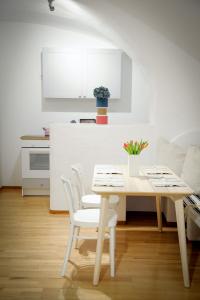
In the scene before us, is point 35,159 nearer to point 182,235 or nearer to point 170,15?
point 170,15

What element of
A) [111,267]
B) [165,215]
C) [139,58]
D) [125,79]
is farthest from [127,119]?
[111,267]

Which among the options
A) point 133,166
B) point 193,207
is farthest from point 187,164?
point 133,166

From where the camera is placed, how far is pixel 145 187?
2699 millimetres

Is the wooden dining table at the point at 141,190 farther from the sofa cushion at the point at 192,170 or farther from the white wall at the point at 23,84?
the white wall at the point at 23,84


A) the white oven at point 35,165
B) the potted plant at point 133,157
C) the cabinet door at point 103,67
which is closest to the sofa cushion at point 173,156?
the potted plant at point 133,157

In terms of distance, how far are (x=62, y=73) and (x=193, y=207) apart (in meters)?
3.03

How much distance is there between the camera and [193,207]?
305 cm

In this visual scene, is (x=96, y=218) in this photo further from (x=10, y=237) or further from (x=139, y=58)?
(x=139, y=58)

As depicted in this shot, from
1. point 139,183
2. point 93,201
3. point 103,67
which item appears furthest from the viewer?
point 103,67

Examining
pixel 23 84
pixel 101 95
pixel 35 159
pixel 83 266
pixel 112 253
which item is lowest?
pixel 83 266

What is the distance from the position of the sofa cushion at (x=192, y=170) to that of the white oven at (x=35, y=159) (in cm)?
219

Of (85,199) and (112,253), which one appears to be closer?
(112,253)

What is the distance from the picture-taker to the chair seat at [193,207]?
2.88 metres

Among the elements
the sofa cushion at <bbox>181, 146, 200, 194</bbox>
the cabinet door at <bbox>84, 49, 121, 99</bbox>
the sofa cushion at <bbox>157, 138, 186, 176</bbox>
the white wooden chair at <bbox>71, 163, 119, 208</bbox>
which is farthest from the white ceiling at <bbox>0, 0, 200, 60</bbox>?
the white wooden chair at <bbox>71, 163, 119, 208</bbox>
